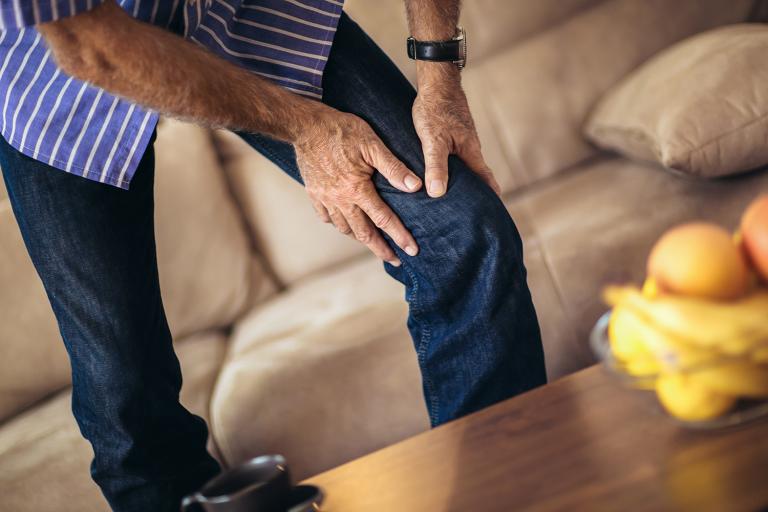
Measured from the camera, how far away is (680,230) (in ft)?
2.00

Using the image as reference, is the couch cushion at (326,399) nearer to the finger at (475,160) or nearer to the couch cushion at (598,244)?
the couch cushion at (598,244)

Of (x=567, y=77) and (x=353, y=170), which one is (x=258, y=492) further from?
(x=567, y=77)

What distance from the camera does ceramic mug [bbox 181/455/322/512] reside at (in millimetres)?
633

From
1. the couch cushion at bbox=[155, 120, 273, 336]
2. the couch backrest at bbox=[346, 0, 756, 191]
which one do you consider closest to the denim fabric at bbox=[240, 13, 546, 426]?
the couch cushion at bbox=[155, 120, 273, 336]

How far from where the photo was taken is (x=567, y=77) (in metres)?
1.76

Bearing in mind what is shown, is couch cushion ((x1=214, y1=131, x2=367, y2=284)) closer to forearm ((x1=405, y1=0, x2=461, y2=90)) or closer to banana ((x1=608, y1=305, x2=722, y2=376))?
forearm ((x1=405, y1=0, x2=461, y2=90))

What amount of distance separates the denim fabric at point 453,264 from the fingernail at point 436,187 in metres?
0.01

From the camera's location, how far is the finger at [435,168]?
99cm

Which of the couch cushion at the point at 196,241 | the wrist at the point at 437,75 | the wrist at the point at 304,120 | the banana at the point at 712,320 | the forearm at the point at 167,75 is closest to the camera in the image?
the banana at the point at 712,320

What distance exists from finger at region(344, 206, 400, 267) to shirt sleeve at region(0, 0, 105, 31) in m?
0.44

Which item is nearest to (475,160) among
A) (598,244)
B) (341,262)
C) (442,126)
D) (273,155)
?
(442,126)

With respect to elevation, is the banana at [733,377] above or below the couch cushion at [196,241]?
above

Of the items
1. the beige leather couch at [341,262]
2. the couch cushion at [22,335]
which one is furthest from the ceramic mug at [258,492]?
the couch cushion at [22,335]

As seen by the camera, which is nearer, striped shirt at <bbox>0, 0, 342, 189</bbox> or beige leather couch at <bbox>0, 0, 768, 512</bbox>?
striped shirt at <bbox>0, 0, 342, 189</bbox>
